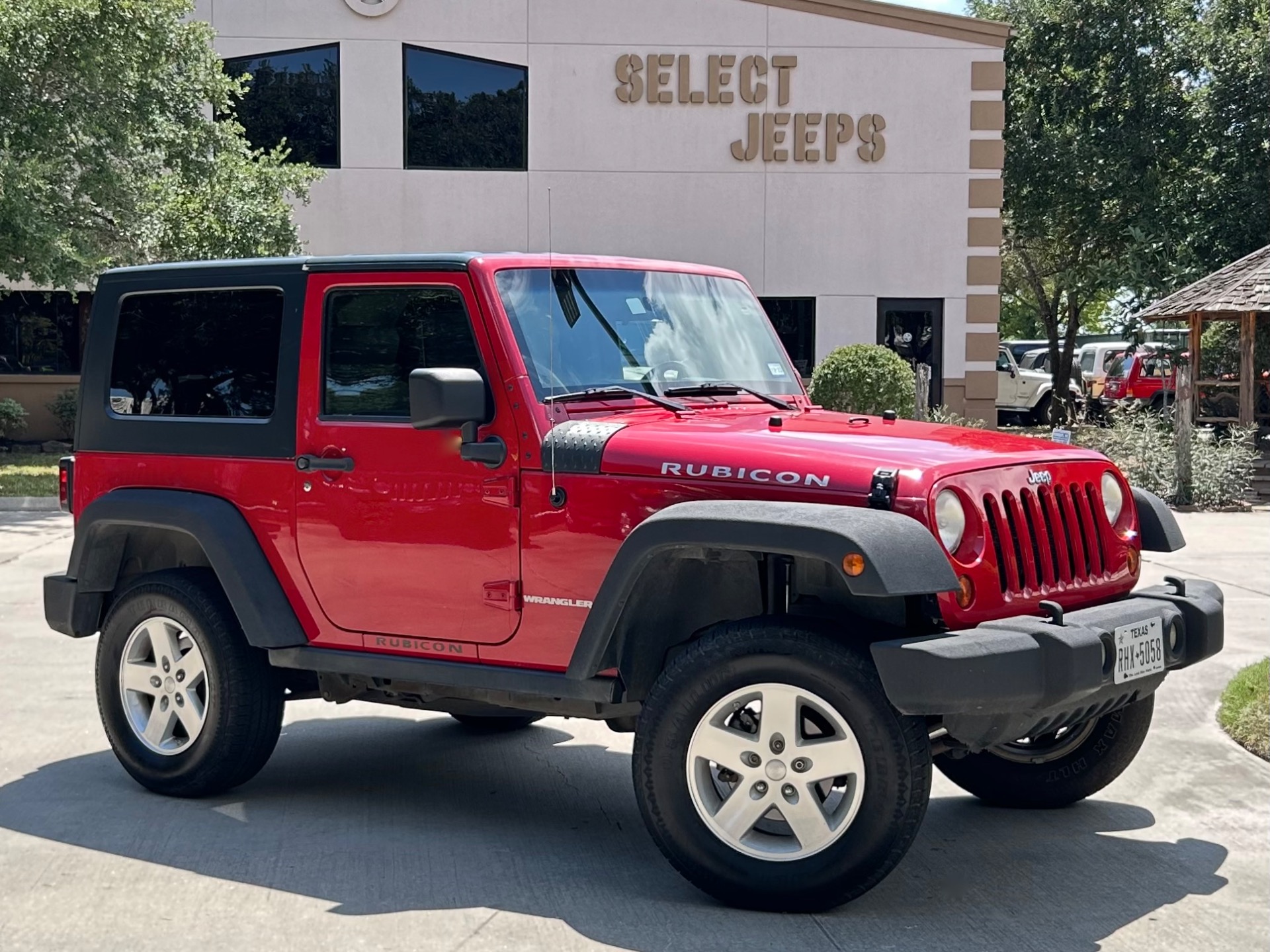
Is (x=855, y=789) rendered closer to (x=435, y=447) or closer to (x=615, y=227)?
(x=435, y=447)

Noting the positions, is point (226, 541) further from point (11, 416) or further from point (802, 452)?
point (11, 416)

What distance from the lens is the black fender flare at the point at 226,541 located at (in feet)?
18.3

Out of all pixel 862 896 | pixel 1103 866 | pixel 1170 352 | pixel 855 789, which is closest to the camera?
pixel 855 789

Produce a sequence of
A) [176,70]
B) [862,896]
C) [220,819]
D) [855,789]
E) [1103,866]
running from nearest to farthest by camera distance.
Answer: [855,789], [862,896], [1103,866], [220,819], [176,70]

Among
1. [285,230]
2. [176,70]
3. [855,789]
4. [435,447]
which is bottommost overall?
[855,789]

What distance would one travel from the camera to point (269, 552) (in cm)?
571

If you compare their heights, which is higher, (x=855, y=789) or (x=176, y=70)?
(x=176, y=70)

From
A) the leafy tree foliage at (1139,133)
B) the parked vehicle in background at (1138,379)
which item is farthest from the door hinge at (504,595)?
the parked vehicle in background at (1138,379)

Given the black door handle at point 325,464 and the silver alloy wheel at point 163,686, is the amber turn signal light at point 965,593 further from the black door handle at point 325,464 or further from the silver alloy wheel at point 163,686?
the silver alloy wheel at point 163,686

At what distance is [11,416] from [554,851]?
20853 millimetres

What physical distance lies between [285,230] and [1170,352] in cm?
1675

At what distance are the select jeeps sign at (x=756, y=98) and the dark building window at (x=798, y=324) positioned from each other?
2.31m

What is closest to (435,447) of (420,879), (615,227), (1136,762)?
(420,879)

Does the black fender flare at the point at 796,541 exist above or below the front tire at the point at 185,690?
above
